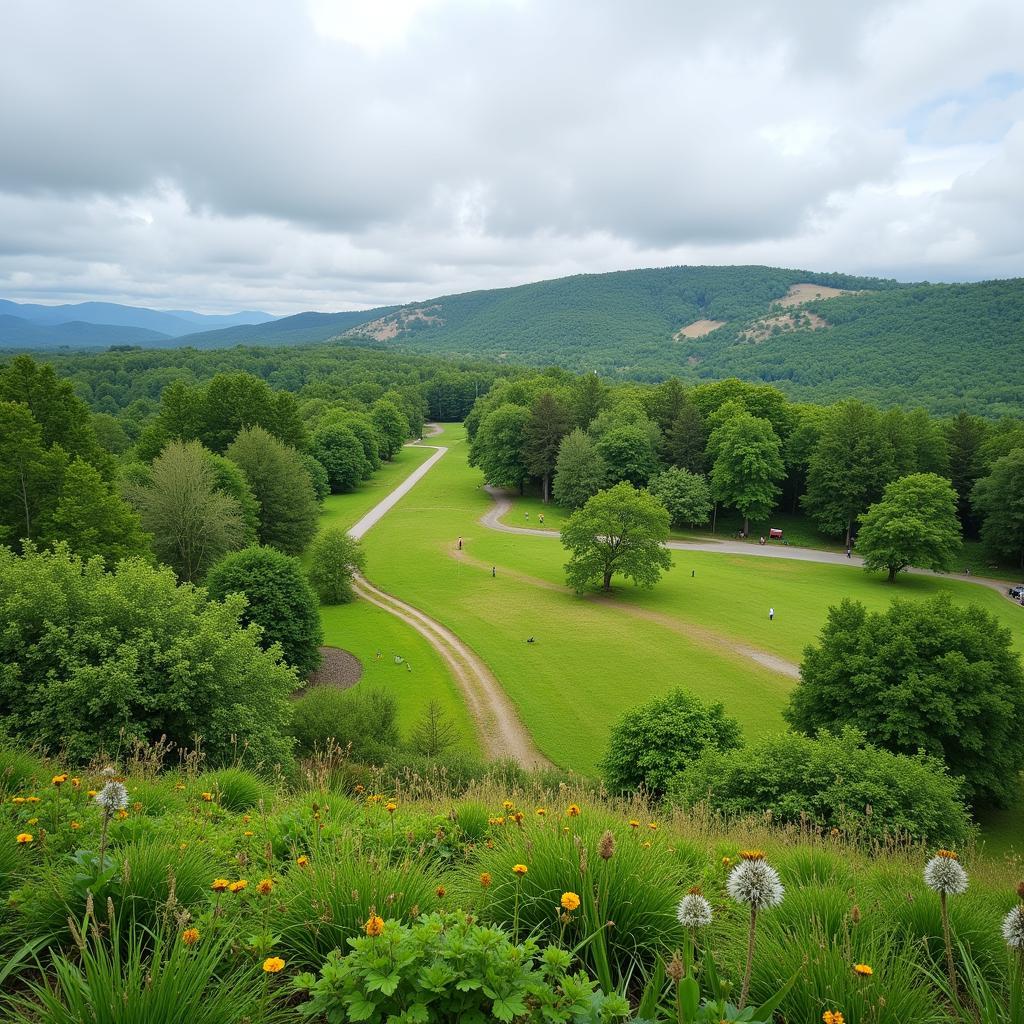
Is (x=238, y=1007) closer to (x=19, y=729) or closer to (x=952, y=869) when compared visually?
(x=952, y=869)

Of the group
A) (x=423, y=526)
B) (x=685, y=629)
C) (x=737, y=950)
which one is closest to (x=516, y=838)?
(x=737, y=950)

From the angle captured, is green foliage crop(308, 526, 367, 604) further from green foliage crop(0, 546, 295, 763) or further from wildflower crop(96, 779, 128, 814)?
wildflower crop(96, 779, 128, 814)

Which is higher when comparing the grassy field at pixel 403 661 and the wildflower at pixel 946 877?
the wildflower at pixel 946 877

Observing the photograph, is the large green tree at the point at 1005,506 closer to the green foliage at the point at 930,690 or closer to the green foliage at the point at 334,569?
the green foliage at the point at 930,690

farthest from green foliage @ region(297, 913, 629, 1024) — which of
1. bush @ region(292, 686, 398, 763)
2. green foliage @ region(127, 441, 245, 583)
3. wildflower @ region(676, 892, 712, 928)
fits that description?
green foliage @ region(127, 441, 245, 583)

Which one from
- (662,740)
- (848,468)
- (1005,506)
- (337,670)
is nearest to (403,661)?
(337,670)

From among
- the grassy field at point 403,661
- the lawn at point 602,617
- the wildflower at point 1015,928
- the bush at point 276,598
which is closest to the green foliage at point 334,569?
the grassy field at point 403,661
